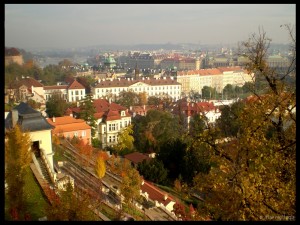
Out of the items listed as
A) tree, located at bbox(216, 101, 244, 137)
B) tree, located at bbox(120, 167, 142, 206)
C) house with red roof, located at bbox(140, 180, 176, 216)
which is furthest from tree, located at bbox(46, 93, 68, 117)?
tree, located at bbox(120, 167, 142, 206)

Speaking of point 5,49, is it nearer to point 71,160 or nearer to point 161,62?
point 71,160

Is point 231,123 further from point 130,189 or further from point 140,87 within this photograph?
point 140,87

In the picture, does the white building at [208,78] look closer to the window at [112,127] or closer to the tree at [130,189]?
the window at [112,127]

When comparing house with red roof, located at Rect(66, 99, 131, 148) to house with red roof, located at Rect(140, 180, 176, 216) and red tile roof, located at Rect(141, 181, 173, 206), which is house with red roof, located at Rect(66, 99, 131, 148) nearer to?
red tile roof, located at Rect(141, 181, 173, 206)

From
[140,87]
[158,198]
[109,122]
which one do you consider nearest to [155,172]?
[158,198]
